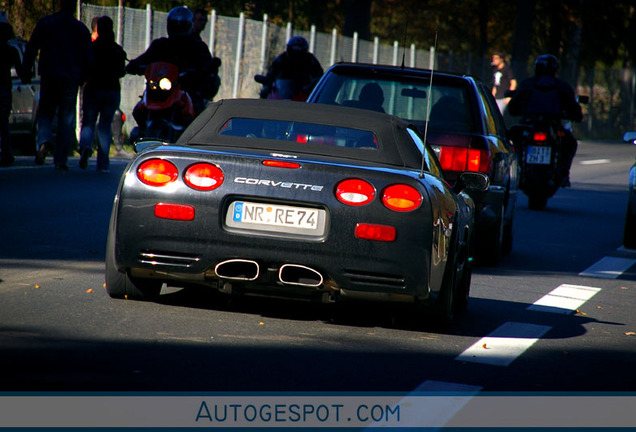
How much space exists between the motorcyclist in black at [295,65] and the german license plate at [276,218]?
9742 millimetres

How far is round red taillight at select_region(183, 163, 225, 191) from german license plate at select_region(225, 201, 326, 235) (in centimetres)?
15

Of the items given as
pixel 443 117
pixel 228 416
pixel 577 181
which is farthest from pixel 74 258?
pixel 577 181

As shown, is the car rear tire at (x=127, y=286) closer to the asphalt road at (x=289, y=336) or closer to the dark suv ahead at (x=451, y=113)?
the asphalt road at (x=289, y=336)

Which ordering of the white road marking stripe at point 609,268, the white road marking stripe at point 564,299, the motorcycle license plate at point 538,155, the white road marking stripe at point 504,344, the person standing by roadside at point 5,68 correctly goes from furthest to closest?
the motorcycle license plate at point 538,155, the person standing by roadside at point 5,68, the white road marking stripe at point 609,268, the white road marking stripe at point 564,299, the white road marking stripe at point 504,344

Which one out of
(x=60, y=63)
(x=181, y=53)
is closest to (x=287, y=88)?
(x=181, y=53)

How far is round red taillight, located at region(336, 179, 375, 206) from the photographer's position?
653cm

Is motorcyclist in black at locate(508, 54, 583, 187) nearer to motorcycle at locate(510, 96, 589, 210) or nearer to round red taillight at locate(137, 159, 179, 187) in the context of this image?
motorcycle at locate(510, 96, 589, 210)

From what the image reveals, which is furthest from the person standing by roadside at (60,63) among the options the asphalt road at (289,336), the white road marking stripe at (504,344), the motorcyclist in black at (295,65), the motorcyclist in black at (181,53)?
the white road marking stripe at (504,344)

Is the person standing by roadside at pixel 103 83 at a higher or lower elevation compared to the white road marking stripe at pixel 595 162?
higher

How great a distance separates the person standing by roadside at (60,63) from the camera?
15.9 metres

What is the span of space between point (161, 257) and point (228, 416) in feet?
7.23

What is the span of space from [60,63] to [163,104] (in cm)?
213

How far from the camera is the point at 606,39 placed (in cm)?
5750
